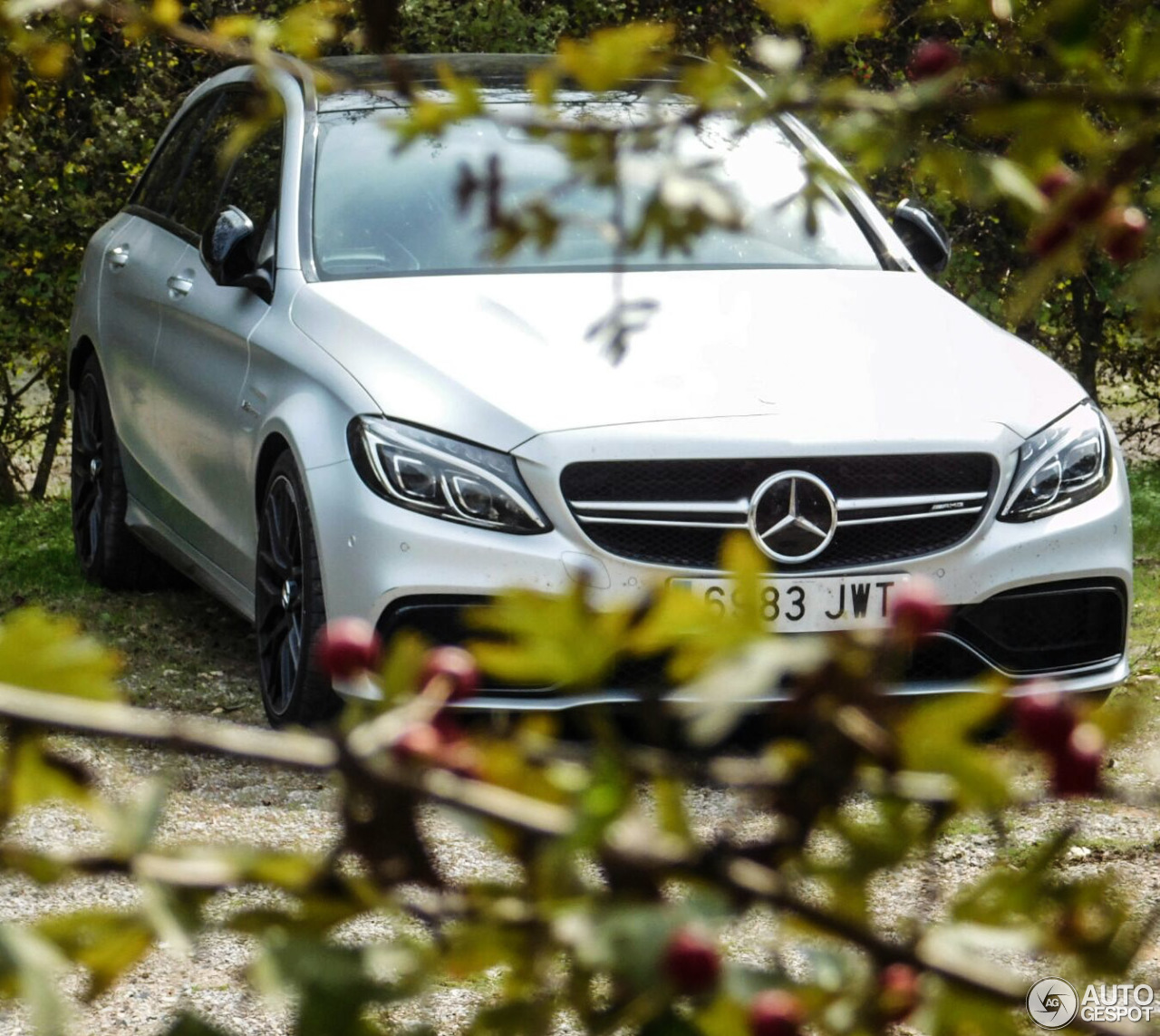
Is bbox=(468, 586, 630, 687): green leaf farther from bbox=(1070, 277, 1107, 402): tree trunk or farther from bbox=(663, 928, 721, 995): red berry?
bbox=(1070, 277, 1107, 402): tree trunk

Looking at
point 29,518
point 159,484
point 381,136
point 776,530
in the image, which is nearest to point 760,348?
point 776,530

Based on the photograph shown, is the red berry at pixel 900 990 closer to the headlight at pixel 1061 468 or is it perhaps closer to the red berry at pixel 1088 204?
the red berry at pixel 1088 204

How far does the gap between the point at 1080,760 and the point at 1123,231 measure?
437mm

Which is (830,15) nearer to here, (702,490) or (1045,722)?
(1045,722)

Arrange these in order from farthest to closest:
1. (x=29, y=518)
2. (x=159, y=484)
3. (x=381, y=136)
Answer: (x=29, y=518)
(x=159, y=484)
(x=381, y=136)

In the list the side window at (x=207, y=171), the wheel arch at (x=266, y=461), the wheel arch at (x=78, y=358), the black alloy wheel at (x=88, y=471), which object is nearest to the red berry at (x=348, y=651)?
the wheel arch at (x=266, y=461)

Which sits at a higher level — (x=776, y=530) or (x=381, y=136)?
(x=381, y=136)

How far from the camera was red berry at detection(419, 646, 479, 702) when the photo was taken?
0.83 meters

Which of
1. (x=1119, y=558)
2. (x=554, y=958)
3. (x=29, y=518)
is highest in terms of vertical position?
(x=554, y=958)

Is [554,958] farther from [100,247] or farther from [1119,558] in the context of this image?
[100,247]

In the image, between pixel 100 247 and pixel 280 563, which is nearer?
pixel 280 563

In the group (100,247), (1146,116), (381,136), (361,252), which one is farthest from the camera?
(100,247)

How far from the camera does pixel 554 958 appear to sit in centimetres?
80

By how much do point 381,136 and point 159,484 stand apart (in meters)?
1.21
